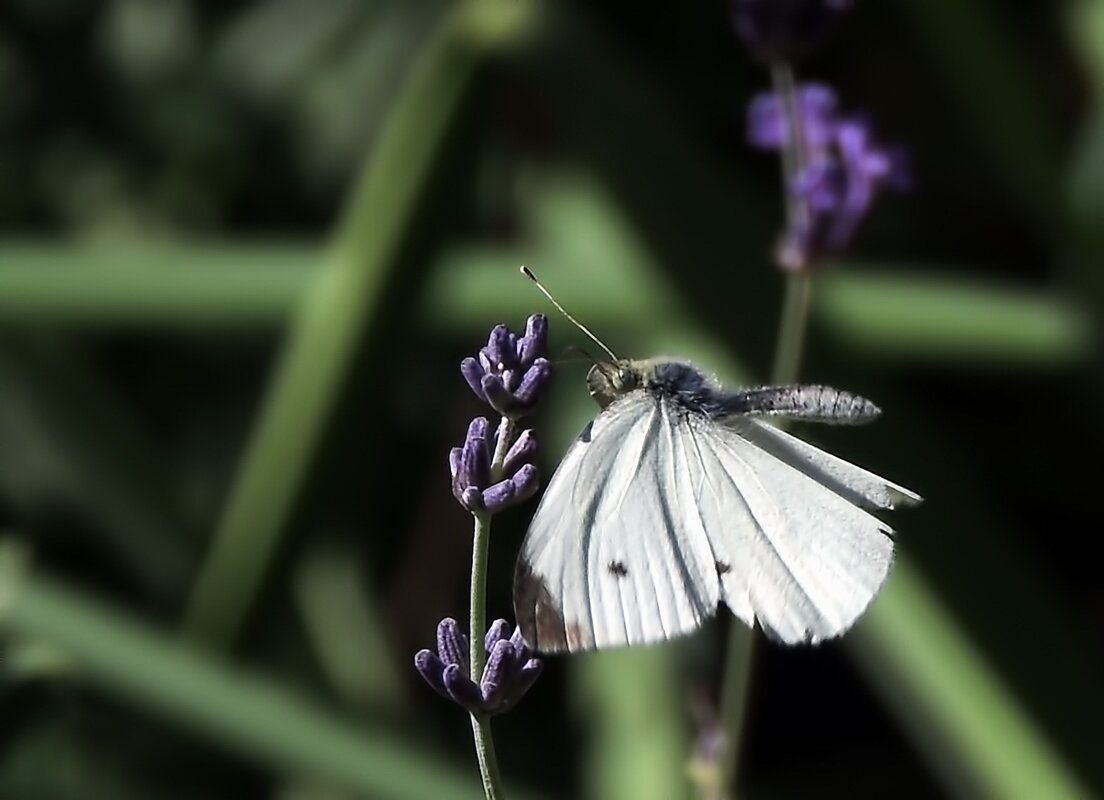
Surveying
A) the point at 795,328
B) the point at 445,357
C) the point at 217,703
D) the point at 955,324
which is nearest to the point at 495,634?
the point at 795,328

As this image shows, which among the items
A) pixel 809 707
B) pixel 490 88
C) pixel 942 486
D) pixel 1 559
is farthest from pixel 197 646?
pixel 809 707

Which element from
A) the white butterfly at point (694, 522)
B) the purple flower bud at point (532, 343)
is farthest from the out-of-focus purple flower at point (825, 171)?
the purple flower bud at point (532, 343)

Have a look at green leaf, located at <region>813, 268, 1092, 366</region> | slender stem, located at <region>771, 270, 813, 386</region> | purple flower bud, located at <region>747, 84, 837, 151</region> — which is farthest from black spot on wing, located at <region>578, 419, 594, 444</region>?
green leaf, located at <region>813, 268, 1092, 366</region>

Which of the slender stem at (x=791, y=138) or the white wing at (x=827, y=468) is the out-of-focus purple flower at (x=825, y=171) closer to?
the slender stem at (x=791, y=138)

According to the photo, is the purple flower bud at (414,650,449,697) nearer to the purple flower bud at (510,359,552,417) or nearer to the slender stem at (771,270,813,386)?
the purple flower bud at (510,359,552,417)

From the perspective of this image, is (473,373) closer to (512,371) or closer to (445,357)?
(512,371)
